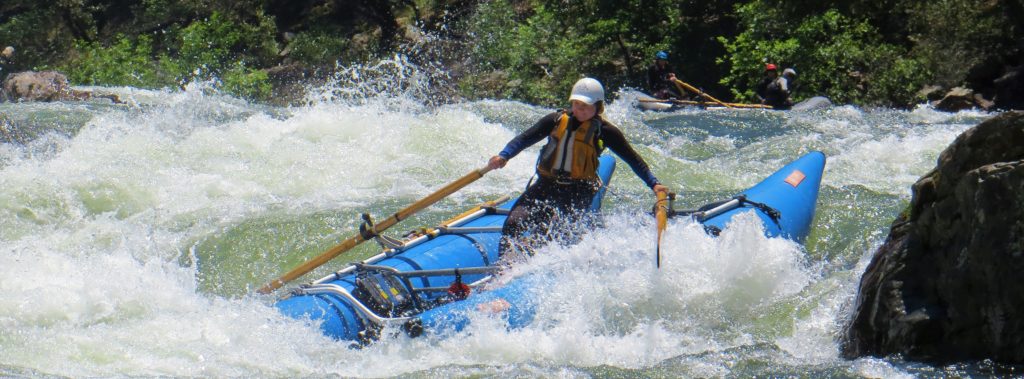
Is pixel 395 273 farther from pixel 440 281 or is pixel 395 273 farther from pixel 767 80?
pixel 767 80

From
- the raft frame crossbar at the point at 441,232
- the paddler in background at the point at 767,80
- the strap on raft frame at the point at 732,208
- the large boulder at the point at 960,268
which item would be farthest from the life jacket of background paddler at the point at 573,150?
the paddler in background at the point at 767,80

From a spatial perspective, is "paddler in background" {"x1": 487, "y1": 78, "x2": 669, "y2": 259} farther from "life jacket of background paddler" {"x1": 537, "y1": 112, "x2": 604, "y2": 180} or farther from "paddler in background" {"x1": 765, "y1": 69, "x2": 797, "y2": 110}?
"paddler in background" {"x1": 765, "y1": 69, "x2": 797, "y2": 110}

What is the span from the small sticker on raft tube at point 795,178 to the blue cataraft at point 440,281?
15 centimetres

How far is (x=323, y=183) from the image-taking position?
8.52m

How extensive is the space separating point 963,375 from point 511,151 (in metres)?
2.48

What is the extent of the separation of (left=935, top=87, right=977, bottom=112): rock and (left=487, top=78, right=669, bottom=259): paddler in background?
27.9 feet

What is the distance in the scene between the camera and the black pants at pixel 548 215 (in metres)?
5.25

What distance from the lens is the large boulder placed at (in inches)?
140

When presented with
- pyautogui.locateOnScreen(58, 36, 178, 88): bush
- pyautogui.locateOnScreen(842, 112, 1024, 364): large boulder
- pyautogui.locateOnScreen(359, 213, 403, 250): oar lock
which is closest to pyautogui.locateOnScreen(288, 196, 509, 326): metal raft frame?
pyautogui.locateOnScreen(359, 213, 403, 250): oar lock

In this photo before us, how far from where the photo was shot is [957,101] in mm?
12719

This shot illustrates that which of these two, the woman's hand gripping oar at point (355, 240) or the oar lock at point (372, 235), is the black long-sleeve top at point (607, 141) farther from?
the oar lock at point (372, 235)

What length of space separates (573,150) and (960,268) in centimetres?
208

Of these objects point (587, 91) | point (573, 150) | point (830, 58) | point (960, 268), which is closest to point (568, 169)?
point (573, 150)

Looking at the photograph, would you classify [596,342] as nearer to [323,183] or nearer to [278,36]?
[323,183]
